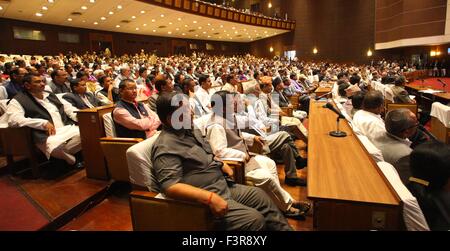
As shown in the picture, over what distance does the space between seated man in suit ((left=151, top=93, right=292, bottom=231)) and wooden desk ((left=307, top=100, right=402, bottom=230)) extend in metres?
0.32

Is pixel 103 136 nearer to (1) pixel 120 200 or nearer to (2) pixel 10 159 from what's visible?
(1) pixel 120 200

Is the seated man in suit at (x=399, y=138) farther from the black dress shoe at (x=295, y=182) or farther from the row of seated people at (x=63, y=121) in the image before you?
the black dress shoe at (x=295, y=182)

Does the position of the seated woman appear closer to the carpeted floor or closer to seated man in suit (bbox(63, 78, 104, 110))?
the carpeted floor

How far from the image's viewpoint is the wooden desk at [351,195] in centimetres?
138

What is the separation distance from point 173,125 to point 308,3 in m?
21.7

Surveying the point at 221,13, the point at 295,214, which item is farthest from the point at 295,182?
the point at 221,13

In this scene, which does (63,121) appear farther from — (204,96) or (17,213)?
(204,96)

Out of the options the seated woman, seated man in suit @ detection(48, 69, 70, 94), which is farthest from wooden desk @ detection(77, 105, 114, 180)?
the seated woman

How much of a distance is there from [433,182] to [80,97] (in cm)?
367

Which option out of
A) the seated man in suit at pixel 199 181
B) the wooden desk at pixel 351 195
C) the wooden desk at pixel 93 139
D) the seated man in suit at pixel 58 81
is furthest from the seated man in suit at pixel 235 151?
the seated man in suit at pixel 58 81

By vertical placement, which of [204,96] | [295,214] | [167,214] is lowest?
[295,214]

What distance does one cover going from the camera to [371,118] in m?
2.47
